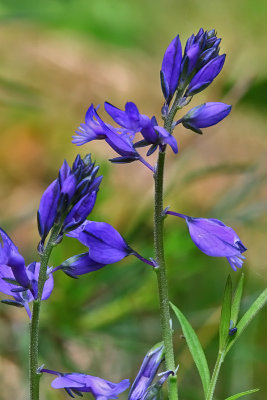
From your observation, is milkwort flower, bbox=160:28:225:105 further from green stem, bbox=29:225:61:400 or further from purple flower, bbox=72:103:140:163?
green stem, bbox=29:225:61:400

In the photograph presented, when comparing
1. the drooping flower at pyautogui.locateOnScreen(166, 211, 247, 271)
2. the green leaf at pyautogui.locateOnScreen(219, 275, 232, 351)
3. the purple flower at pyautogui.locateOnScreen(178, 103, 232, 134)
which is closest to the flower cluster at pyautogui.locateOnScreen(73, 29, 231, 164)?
the purple flower at pyautogui.locateOnScreen(178, 103, 232, 134)

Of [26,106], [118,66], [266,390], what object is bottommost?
[266,390]

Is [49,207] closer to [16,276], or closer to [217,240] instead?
[16,276]

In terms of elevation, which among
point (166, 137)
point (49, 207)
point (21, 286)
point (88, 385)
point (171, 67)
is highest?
point (171, 67)

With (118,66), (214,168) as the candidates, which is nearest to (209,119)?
(214,168)

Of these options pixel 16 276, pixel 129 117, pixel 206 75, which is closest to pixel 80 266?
pixel 16 276

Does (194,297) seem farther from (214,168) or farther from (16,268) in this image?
(16,268)
